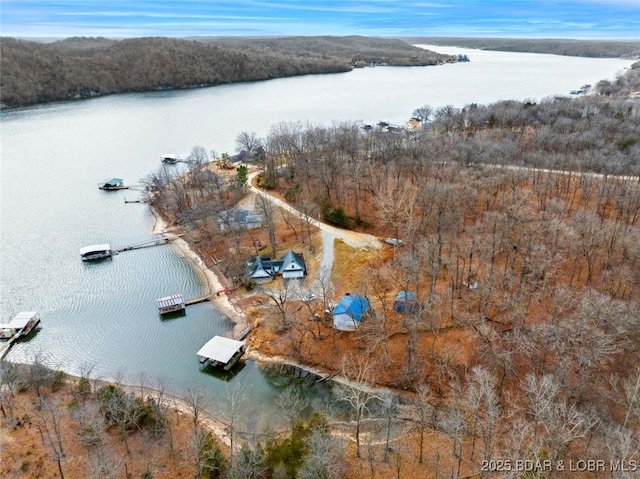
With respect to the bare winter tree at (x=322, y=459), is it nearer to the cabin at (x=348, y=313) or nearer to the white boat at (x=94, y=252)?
the cabin at (x=348, y=313)

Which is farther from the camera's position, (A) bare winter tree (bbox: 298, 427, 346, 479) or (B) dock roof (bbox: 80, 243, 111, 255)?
(B) dock roof (bbox: 80, 243, 111, 255)

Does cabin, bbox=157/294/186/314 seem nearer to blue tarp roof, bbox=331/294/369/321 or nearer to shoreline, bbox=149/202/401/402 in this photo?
shoreline, bbox=149/202/401/402

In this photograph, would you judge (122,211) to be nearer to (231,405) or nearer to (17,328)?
(17,328)

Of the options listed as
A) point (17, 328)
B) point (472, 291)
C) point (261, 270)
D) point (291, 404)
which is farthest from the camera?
point (261, 270)

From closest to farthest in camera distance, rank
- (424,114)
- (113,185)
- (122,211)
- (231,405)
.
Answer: (231,405), (122,211), (113,185), (424,114)

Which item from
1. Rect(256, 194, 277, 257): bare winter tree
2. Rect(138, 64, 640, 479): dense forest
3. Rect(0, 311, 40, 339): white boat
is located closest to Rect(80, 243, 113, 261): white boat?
Rect(138, 64, 640, 479): dense forest

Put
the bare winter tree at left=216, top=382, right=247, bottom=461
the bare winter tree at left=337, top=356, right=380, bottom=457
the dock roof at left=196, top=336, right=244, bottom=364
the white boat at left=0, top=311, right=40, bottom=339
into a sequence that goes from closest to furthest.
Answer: the bare winter tree at left=216, top=382, right=247, bottom=461 → the bare winter tree at left=337, top=356, right=380, bottom=457 → the dock roof at left=196, top=336, right=244, bottom=364 → the white boat at left=0, top=311, right=40, bottom=339

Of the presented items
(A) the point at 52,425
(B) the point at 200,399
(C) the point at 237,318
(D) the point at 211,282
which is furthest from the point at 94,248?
(B) the point at 200,399
